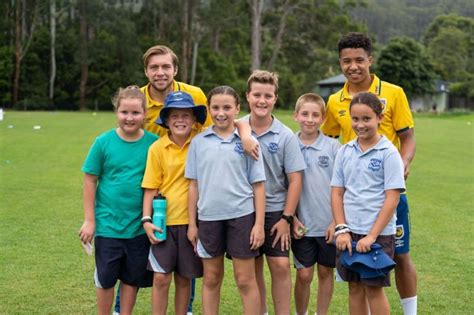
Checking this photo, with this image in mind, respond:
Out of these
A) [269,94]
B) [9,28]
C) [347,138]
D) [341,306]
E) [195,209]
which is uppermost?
[9,28]

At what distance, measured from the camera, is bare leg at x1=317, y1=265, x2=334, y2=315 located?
14.5ft

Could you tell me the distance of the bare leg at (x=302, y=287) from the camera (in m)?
4.41

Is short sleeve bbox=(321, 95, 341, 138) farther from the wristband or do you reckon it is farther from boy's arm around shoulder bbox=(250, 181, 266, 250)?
the wristband

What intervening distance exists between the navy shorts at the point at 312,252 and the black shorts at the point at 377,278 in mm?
287

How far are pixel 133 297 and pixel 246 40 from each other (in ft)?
184

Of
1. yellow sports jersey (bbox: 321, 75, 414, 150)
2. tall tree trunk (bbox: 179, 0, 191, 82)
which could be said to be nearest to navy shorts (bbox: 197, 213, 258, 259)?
yellow sports jersey (bbox: 321, 75, 414, 150)

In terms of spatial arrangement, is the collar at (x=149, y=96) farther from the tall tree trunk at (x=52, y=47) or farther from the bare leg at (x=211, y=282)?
the tall tree trunk at (x=52, y=47)

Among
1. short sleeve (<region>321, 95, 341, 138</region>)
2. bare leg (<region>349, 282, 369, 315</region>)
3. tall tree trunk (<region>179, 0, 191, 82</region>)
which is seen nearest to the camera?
bare leg (<region>349, 282, 369, 315</region>)

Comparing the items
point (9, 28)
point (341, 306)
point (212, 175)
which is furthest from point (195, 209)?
point (9, 28)

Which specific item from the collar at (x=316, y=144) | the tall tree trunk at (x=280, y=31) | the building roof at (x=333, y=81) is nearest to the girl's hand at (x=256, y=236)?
the collar at (x=316, y=144)

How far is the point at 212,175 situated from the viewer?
3992mm

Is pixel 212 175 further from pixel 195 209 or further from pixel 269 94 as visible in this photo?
pixel 269 94

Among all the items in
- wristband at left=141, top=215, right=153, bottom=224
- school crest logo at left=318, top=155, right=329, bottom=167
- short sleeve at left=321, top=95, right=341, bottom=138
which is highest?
short sleeve at left=321, top=95, right=341, bottom=138

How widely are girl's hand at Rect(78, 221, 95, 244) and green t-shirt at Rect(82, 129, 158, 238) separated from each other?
2.1 inches
